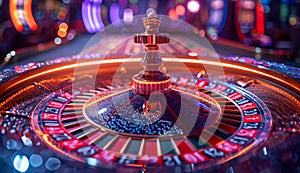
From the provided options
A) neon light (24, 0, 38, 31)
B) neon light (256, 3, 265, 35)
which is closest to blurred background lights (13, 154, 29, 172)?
neon light (24, 0, 38, 31)

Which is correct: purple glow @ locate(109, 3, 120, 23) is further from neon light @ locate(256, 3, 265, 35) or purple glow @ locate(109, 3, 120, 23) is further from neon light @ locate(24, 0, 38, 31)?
neon light @ locate(256, 3, 265, 35)

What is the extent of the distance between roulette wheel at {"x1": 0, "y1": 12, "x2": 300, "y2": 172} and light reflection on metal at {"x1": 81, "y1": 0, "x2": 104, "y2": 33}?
581cm

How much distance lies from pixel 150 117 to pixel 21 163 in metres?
0.72

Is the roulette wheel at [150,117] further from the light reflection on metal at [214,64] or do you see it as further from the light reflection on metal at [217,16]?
the light reflection on metal at [217,16]

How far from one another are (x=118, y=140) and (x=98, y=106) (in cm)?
49

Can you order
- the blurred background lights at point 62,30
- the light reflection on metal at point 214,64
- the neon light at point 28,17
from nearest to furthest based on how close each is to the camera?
1. the light reflection on metal at point 214,64
2. the neon light at point 28,17
3. the blurred background lights at point 62,30

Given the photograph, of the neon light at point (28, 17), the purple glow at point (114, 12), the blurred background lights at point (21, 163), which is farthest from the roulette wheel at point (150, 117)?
the purple glow at point (114, 12)

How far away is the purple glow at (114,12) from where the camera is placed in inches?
468

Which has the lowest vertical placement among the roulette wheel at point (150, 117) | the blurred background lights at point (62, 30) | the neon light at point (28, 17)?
the roulette wheel at point (150, 117)

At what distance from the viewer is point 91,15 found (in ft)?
31.5

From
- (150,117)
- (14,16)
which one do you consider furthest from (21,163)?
(14,16)

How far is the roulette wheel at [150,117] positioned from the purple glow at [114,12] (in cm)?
919

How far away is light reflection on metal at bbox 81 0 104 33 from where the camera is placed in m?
8.61

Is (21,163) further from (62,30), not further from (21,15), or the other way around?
(62,30)
